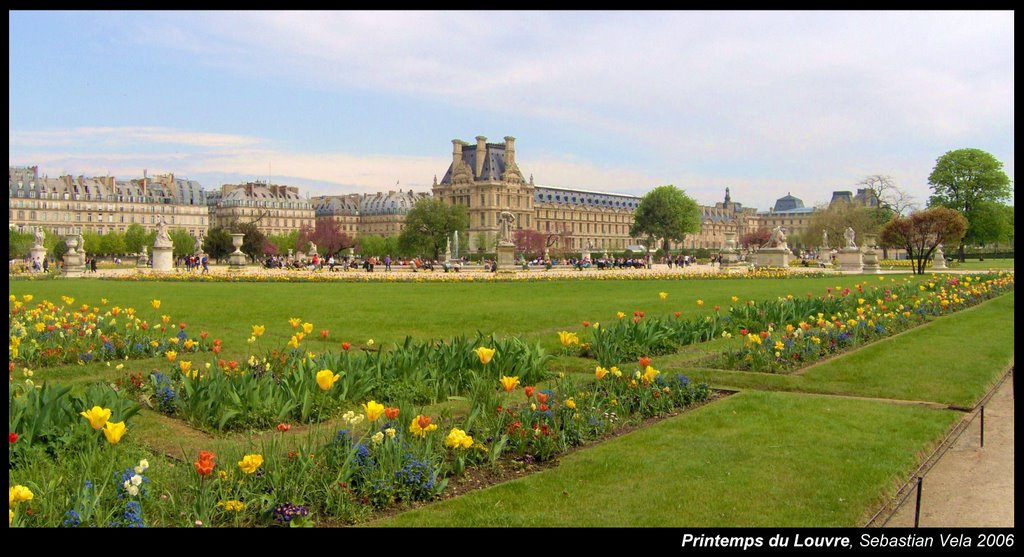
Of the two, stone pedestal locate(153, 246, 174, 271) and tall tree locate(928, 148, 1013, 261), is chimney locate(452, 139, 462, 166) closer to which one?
tall tree locate(928, 148, 1013, 261)

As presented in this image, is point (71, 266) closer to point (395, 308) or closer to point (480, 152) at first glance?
point (395, 308)

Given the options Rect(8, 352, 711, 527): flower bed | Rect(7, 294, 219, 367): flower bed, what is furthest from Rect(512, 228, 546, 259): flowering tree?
Rect(8, 352, 711, 527): flower bed

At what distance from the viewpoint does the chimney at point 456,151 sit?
133 m

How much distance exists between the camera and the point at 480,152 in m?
131

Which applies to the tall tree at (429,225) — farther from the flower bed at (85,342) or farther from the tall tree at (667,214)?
the flower bed at (85,342)

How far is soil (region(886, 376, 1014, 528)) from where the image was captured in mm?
5527

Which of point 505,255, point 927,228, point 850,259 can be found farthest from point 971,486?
point 850,259

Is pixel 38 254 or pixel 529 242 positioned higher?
pixel 529 242

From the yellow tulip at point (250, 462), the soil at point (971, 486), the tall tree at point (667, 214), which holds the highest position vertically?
the tall tree at point (667, 214)

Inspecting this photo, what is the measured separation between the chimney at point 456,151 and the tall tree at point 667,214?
34.3 m

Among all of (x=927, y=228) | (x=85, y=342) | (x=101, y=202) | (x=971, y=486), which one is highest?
(x=101, y=202)

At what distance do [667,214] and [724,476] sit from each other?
10502 cm

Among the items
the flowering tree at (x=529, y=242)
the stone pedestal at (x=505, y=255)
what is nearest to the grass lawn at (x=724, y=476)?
the stone pedestal at (x=505, y=255)

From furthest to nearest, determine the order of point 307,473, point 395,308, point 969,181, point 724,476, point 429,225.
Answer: point 429,225 → point 969,181 → point 395,308 → point 724,476 → point 307,473
